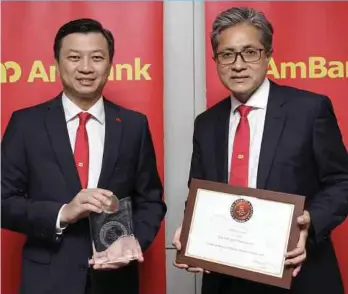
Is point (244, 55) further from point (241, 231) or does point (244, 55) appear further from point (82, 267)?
point (82, 267)

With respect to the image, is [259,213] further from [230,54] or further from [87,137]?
[87,137]

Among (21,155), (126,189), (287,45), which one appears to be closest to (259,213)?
(126,189)

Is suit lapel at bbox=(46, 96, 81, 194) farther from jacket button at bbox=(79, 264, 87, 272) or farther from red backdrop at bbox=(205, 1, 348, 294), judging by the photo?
red backdrop at bbox=(205, 1, 348, 294)

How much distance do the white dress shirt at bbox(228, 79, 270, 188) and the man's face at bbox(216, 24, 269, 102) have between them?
5 cm

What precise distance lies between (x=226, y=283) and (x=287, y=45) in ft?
3.74

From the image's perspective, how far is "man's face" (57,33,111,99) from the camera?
194cm

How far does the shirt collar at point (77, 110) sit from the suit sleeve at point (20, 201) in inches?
6.5

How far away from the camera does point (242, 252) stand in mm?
1687

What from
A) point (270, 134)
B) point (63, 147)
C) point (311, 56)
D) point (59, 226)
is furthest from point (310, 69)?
point (59, 226)

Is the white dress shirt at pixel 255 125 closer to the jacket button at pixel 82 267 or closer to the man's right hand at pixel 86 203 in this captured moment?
the man's right hand at pixel 86 203

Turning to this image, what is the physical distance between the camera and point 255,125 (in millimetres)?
1875

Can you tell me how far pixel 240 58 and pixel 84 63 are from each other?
55 centimetres

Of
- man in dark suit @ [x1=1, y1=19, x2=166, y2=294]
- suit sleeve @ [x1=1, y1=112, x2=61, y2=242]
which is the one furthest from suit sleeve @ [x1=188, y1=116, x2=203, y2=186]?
suit sleeve @ [x1=1, y1=112, x2=61, y2=242]

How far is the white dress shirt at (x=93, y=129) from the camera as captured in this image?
194 cm
